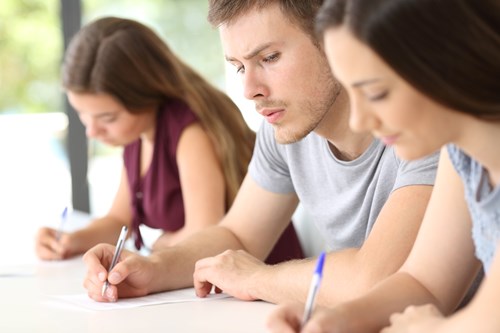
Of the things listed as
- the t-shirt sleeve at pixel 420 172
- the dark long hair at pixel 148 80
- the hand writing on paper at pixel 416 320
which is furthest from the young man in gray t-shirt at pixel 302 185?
the dark long hair at pixel 148 80

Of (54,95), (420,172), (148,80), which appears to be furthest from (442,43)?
(54,95)

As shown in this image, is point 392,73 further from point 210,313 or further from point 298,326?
point 210,313

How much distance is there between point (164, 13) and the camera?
4789 mm

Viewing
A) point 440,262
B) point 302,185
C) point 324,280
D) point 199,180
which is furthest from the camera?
point 199,180

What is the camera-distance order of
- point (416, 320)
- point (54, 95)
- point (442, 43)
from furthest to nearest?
1. point (54, 95)
2. point (416, 320)
3. point (442, 43)

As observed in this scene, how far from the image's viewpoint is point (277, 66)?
1.74 metres

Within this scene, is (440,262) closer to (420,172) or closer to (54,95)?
(420,172)

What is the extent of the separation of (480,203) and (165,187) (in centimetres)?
158

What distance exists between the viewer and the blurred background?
4.73 metres

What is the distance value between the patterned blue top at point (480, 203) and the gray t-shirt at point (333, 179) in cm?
35

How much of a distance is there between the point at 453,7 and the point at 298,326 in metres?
0.48

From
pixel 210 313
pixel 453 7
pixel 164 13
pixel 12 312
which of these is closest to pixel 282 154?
pixel 210 313

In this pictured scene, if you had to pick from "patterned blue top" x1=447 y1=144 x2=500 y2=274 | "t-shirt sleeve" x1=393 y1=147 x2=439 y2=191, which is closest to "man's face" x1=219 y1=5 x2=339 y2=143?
"t-shirt sleeve" x1=393 y1=147 x2=439 y2=191

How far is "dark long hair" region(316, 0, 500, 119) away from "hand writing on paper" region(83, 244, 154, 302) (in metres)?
0.84
